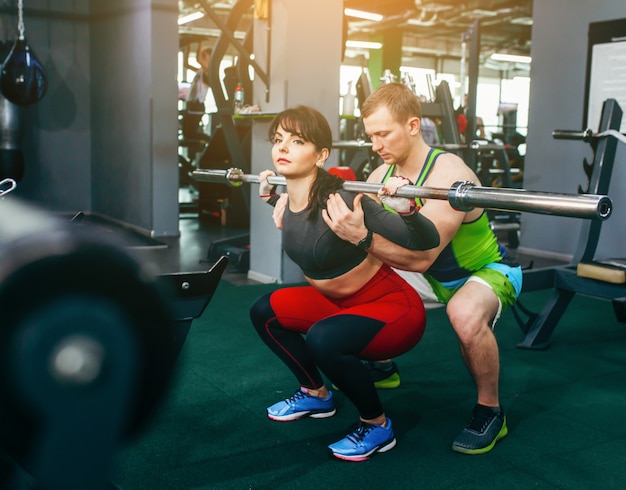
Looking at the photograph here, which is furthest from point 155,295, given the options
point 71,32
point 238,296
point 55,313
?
point 71,32

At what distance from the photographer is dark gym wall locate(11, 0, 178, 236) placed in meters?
5.85

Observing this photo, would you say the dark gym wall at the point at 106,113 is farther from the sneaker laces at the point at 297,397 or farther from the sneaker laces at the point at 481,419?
the sneaker laces at the point at 481,419

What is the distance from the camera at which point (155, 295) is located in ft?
2.42

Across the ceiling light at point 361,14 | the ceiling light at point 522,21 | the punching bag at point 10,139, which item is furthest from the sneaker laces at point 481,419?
the ceiling light at point 522,21

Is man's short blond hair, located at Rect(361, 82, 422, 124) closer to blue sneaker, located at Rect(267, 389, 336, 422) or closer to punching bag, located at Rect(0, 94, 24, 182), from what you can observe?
blue sneaker, located at Rect(267, 389, 336, 422)

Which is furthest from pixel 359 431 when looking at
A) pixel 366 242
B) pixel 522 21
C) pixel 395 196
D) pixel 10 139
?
pixel 522 21

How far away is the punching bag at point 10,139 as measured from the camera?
6102 mm

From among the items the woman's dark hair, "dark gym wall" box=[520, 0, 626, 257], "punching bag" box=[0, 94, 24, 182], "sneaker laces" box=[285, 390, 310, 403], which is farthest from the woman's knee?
"punching bag" box=[0, 94, 24, 182]

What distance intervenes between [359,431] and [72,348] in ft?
4.56

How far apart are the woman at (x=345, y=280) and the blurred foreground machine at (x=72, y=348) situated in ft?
3.68

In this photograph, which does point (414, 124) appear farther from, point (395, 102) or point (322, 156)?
point (322, 156)

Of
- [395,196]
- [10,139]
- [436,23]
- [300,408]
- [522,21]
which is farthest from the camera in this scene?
[522,21]

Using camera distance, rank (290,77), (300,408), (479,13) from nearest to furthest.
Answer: (300,408) < (290,77) < (479,13)

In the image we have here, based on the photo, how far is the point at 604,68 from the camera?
4902 millimetres
